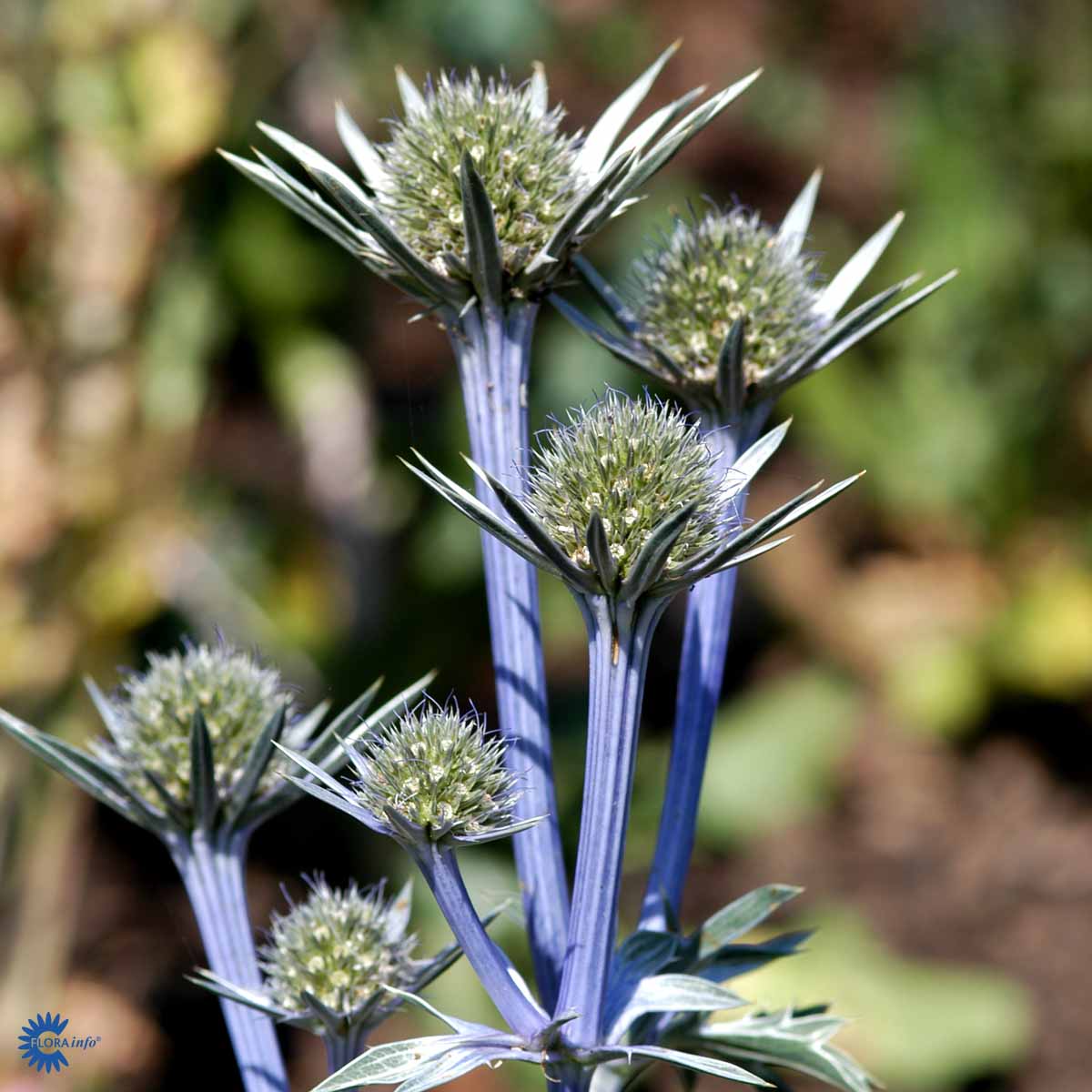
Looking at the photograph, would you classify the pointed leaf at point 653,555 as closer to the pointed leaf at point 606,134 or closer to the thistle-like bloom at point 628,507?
the thistle-like bloom at point 628,507

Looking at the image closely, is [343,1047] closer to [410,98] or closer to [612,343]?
[612,343]

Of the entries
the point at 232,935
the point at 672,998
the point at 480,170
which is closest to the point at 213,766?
the point at 232,935

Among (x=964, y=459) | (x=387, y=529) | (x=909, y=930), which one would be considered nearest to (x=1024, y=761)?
(x=909, y=930)

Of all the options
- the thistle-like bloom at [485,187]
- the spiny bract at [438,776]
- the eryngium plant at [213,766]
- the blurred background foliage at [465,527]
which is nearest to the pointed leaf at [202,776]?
the eryngium plant at [213,766]

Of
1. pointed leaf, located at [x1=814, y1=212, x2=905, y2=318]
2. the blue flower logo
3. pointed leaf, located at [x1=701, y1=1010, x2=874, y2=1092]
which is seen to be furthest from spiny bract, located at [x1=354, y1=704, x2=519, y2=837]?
pointed leaf, located at [x1=814, y1=212, x2=905, y2=318]

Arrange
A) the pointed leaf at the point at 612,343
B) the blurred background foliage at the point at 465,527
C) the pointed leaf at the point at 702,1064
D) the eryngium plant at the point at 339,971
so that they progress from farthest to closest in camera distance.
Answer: the blurred background foliage at the point at 465,527
the pointed leaf at the point at 612,343
the eryngium plant at the point at 339,971
the pointed leaf at the point at 702,1064

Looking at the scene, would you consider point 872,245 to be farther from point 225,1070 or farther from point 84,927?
point 84,927
